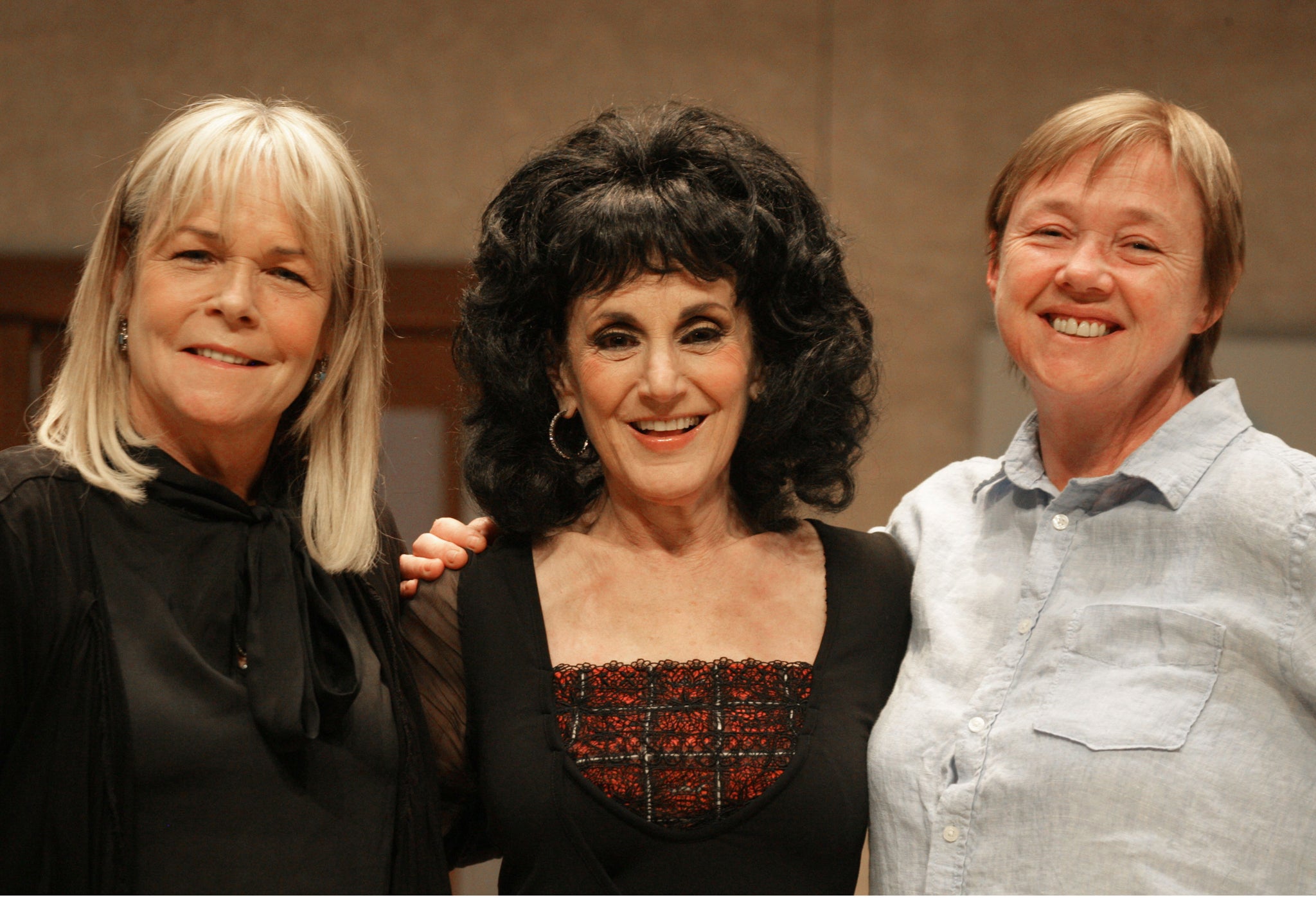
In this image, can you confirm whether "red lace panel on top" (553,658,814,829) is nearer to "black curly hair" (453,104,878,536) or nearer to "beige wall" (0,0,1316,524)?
"black curly hair" (453,104,878,536)

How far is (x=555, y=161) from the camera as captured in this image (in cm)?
195

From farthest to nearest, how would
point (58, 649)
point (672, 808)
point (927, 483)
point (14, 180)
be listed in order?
point (14, 180)
point (927, 483)
point (672, 808)
point (58, 649)

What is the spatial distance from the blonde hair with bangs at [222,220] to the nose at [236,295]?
0.08 m

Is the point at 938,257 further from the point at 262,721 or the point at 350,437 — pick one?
the point at 262,721

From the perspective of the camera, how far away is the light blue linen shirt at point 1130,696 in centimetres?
156

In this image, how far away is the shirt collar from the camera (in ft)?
5.59

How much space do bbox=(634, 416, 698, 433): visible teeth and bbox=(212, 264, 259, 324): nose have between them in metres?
0.57

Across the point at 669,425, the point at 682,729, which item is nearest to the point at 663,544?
the point at 669,425

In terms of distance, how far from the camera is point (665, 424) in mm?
1895

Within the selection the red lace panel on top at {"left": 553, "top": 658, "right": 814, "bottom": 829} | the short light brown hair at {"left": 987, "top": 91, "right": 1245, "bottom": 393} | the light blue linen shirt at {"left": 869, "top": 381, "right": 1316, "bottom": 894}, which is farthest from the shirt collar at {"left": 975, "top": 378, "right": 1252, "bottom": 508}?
the red lace panel on top at {"left": 553, "top": 658, "right": 814, "bottom": 829}

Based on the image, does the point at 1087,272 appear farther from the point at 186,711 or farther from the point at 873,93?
the point at 873,93

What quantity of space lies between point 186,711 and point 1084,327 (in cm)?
128

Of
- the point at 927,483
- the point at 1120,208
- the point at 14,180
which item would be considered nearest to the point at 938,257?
the point at 927,483

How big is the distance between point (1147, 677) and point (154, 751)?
1.23 meters
